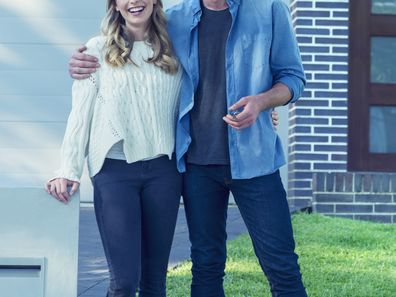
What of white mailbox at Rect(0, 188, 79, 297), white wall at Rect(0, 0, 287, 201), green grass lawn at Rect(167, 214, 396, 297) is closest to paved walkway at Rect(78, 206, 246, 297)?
green grass lawn at Rect(167, 214, 396, 297)

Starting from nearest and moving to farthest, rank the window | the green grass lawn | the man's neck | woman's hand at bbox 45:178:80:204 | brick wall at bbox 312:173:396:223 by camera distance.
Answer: woman's hand at bbox 45:178:80:204, the man's neck, the green grass lawn, brick wall at bbox 312:173:396:223, the window

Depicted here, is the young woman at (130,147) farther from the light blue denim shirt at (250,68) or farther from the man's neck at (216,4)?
the man's neck at (216,4)

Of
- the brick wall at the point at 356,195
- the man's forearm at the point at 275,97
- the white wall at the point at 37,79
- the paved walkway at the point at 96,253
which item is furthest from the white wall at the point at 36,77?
the man's forearm at the point at 275,97

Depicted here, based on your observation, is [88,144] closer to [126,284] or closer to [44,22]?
[126,284]

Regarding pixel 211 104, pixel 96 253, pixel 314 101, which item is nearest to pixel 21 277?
pixel 211 104

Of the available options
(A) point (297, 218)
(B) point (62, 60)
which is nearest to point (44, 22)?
(B) point (62, 60)

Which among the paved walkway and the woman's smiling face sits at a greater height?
the woman's smiling face

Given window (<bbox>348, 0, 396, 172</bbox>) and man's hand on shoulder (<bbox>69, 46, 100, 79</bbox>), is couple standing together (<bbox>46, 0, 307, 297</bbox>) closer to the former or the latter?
man's hand on shoulder (<bbox>69, 46, 100, 79</bbox>)

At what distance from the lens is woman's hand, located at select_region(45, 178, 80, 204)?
379cm

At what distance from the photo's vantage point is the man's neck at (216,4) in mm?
3996

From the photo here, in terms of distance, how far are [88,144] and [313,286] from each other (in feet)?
7.39

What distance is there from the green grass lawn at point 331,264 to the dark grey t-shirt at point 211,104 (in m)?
1.72

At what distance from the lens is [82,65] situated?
3906 millimetres

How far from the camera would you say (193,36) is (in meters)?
3.99
